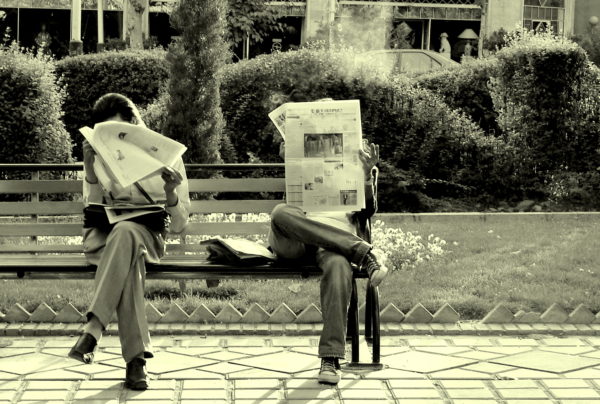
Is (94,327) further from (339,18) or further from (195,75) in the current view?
(339,18)

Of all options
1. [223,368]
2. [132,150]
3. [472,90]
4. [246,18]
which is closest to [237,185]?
[132,150]

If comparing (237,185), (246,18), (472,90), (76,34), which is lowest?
(237,185)

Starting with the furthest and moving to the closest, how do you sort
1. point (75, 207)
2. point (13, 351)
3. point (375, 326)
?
1. point (75, 207)
2. point (13, 351)
3. point (375, 326)

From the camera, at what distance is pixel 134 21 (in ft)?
88.9

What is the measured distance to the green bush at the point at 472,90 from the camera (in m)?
13.5

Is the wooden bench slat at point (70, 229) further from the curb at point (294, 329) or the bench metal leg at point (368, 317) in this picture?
the bench metal leg at point (368, 317)

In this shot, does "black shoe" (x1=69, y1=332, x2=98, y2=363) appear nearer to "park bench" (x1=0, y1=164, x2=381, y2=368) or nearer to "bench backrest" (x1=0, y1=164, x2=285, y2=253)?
"park bench" (x1=0, y1=164, x2=381, y2=368)

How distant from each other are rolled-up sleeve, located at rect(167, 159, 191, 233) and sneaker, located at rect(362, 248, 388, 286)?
0.98m

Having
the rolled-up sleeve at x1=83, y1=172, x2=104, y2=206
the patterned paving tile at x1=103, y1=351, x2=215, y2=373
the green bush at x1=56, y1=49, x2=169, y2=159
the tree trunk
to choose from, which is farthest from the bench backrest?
the tree trunk

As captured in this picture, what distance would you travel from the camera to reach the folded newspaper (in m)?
5.60

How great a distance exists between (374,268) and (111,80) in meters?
10.7

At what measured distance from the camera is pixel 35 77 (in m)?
11.9

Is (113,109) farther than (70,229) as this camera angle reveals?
No

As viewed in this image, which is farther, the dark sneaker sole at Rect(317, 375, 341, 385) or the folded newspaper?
the folded newspaper
